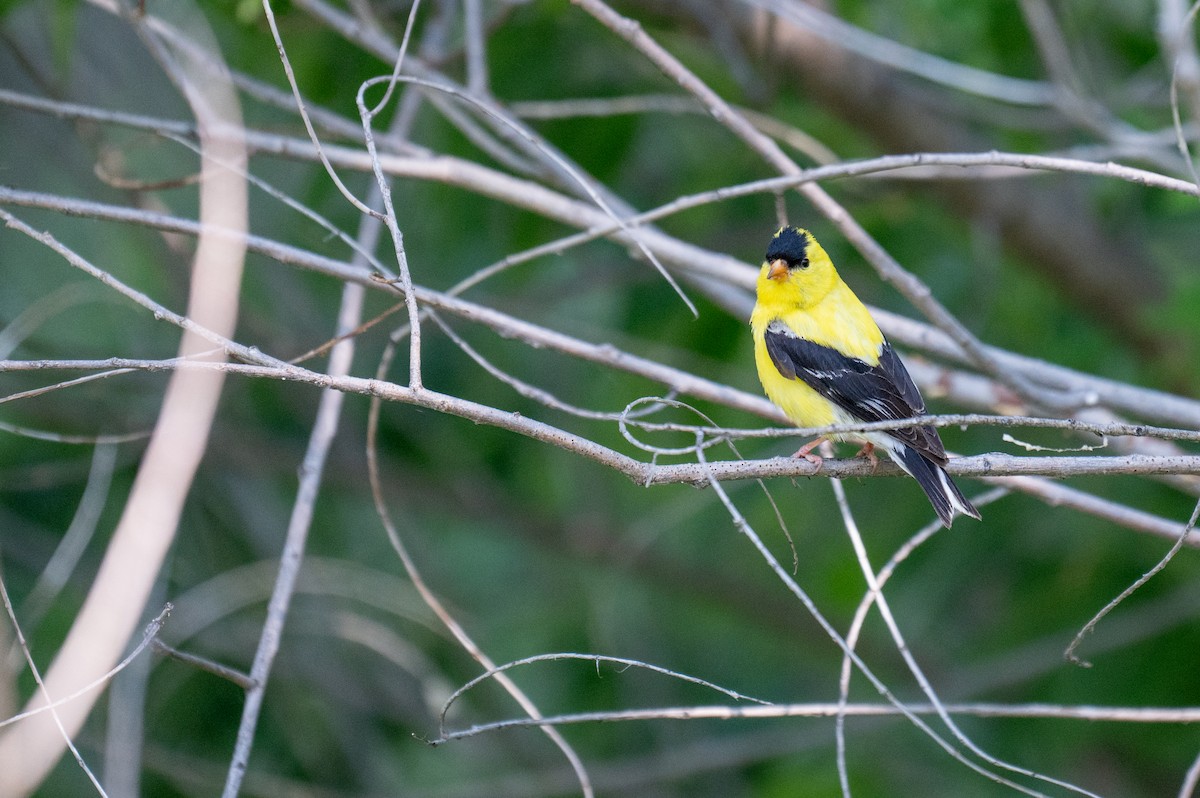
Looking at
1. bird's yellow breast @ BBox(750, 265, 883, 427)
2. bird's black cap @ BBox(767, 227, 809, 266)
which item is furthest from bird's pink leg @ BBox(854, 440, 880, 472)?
bird's black cap @ BBox(767, 227, 809, 266)

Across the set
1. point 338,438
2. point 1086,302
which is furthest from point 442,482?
point 1086,302

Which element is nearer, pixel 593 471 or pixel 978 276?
pixel 978 276

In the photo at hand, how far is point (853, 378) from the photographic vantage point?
3.77m

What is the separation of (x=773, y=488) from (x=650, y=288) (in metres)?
1.06

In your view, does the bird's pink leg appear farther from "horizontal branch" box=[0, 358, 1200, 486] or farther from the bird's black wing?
"horizontal branch" box=[0, 358, 1200, 486]

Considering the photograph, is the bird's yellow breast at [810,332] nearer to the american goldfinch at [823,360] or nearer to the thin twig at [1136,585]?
the american goldfinch at [823,360]

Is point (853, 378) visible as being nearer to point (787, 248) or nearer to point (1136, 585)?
point (787, 248)

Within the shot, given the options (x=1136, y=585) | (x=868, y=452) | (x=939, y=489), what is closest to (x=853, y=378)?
(x=868, y=452)

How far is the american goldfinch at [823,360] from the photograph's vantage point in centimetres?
369

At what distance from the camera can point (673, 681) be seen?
6180 mm

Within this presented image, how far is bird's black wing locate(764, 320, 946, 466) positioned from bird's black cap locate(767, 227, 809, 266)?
1.26 ft

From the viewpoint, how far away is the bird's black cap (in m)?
4.16

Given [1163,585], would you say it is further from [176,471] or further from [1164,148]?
[176,471]

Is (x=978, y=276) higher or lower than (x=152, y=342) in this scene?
higher
